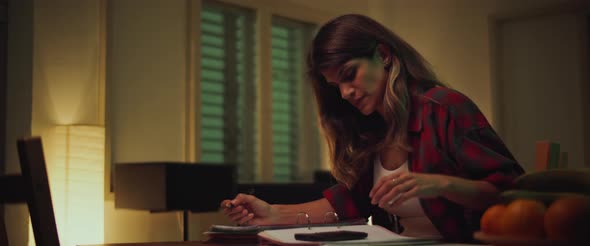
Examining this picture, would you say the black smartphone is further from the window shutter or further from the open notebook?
the window shutter

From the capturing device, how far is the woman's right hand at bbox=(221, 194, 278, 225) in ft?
5.08

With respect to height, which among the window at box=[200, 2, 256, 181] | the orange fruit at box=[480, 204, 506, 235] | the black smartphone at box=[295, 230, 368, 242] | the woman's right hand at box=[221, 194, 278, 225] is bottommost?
the black smartphone at box=[295, 230, 368, 242]

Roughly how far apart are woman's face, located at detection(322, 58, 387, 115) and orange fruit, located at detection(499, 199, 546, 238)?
69 centimetres

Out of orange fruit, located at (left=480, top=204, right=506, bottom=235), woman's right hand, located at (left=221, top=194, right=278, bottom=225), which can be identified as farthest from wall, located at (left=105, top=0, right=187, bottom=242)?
orange fruit, located at (left=480, top=204, right=506, bottom=235)

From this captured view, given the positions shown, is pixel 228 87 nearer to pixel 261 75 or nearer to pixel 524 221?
pixel 261 75

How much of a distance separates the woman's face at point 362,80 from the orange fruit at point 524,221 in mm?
689

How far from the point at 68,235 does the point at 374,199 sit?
265cm

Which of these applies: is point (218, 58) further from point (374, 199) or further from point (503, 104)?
point (374, 199)

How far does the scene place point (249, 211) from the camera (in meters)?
1.57

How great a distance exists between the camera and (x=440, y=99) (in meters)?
1.36

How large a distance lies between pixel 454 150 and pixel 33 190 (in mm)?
726

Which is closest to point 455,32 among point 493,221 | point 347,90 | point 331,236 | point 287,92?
point 287,92

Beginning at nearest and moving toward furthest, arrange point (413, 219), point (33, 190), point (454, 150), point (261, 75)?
point (33, 190) < point (454, 150) < point (413, 219) < point (261, 75)

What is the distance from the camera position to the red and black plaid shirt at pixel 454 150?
121cm
